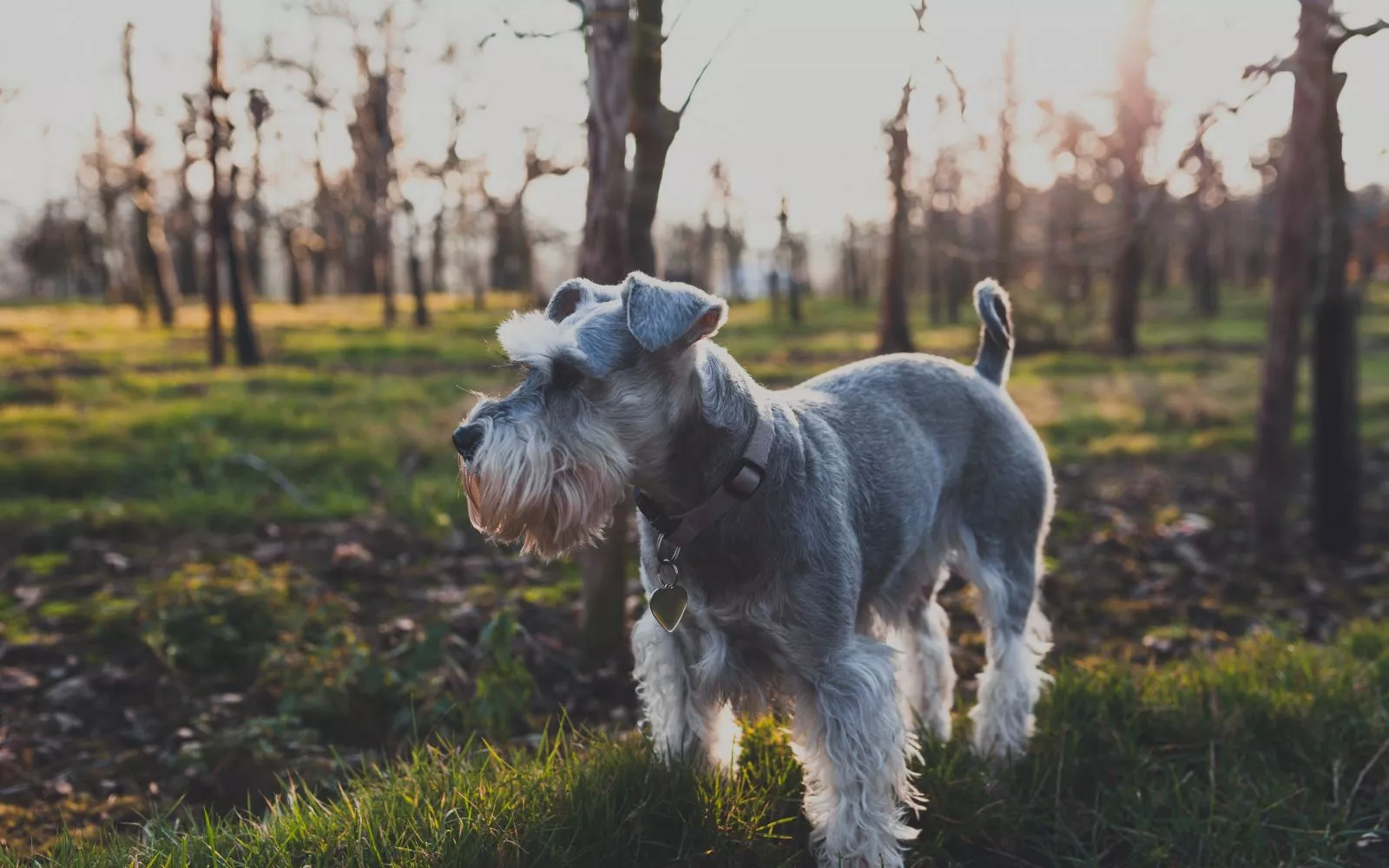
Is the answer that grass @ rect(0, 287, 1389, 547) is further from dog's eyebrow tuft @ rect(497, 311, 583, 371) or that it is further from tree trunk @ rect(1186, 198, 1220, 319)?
tree trunk @ rect(1186, 198, 1220, 319)

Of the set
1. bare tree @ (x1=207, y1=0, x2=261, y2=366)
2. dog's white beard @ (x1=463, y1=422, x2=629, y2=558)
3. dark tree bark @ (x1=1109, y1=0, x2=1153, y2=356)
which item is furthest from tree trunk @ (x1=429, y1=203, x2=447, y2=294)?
dog's white beard @ (x1=463, y1=422, x2=629, y2=558)

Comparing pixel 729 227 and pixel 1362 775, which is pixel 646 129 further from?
pixel 729 227

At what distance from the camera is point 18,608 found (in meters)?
6.11

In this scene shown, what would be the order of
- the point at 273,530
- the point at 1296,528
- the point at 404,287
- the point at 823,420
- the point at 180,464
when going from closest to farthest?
the point at 823,420 < the point at 273,530 < the point at 1296,528 < the point at 180,464 < the point at 404,287

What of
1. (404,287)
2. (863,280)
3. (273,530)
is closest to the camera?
(273,530)

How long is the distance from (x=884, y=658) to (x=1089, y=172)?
41942mm

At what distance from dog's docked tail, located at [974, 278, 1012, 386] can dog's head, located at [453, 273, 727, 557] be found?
187 cm

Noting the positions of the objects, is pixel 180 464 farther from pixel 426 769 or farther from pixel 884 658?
pixel 884 658

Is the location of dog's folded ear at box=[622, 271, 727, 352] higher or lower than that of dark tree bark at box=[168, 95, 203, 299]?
lower

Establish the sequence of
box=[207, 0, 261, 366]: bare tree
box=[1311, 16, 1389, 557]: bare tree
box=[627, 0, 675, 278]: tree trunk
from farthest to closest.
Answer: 1. box=[207, 0, 261, 366]: bare tree
2. box=[1311, 16, 1389, 557]: bare tree
3. box=[627, 0, 675, 278]: tree trunk

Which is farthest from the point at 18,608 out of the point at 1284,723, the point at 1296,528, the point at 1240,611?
the point at 1296,528

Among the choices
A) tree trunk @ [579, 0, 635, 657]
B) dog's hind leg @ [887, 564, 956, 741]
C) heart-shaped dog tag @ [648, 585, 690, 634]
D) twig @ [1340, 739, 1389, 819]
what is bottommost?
twig @ [1340, 739, 1389, 819]

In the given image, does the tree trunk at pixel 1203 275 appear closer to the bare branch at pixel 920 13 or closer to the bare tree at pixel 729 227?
the bare tree at pixel 729 227

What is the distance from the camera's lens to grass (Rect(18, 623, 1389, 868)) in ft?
10.4
